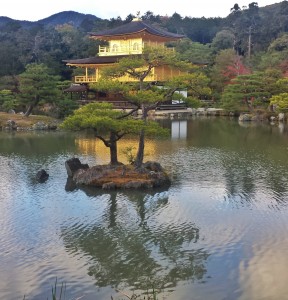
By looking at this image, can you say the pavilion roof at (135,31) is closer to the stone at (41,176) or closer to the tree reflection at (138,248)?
the stone at (41,176)

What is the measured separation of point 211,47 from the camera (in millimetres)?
60688

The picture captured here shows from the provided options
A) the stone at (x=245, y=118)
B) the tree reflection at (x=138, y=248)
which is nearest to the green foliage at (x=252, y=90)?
the stone at (x=245, y=118)

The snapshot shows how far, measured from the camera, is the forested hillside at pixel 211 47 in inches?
1820

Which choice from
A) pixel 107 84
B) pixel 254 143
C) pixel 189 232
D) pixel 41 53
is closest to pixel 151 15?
pixel 41 53

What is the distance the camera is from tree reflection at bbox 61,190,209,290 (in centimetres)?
826

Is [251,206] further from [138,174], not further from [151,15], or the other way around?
[151,15]

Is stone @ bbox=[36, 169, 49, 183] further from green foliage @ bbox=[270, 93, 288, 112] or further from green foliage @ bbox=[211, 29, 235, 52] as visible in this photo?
green foliage @ bbox=[211, 29, 235, 52]

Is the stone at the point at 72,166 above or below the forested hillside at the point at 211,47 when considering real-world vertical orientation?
below

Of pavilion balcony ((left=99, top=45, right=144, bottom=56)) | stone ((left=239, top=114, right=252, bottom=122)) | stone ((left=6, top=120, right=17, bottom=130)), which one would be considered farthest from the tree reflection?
pavilion balcony ((left=99, top=45, right=144, bottom=56))

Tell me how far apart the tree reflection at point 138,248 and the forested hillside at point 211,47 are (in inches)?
1056

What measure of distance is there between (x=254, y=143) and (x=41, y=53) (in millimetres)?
39324

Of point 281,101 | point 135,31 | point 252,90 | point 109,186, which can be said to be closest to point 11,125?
point 135,31

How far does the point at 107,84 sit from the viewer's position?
1538 cm

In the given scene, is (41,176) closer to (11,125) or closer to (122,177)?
(122,177)
